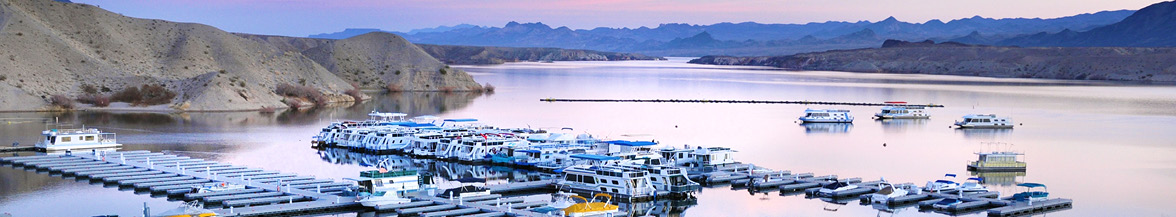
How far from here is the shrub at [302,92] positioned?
91.0 m

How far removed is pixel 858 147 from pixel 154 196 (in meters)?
32.0

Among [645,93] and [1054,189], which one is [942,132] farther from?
[645,93]

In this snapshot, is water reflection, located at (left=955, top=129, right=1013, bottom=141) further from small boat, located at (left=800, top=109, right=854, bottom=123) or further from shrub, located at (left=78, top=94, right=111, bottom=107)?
shrub, located at (left=78, top=94, right=111, bottom=107)

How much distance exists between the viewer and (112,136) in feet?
189

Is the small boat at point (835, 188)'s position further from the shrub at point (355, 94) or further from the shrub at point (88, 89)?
the shrub at point (355, 94)

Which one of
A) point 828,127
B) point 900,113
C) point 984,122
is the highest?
point 900,113

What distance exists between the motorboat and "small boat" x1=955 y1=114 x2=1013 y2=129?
34.9m

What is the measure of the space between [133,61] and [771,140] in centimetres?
5391

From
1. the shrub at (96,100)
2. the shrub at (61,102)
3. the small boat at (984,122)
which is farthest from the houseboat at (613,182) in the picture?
the shrub at (96,100)

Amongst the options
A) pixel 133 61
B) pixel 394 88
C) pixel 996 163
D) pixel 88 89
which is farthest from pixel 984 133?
pixel 394 88

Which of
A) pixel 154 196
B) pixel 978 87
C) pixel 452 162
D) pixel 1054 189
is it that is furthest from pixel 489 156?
pixel 978 87

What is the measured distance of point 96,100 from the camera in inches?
3157

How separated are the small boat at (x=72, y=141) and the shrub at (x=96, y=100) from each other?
28867mm

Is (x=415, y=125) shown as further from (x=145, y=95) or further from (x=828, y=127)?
(x=145, y=95)
